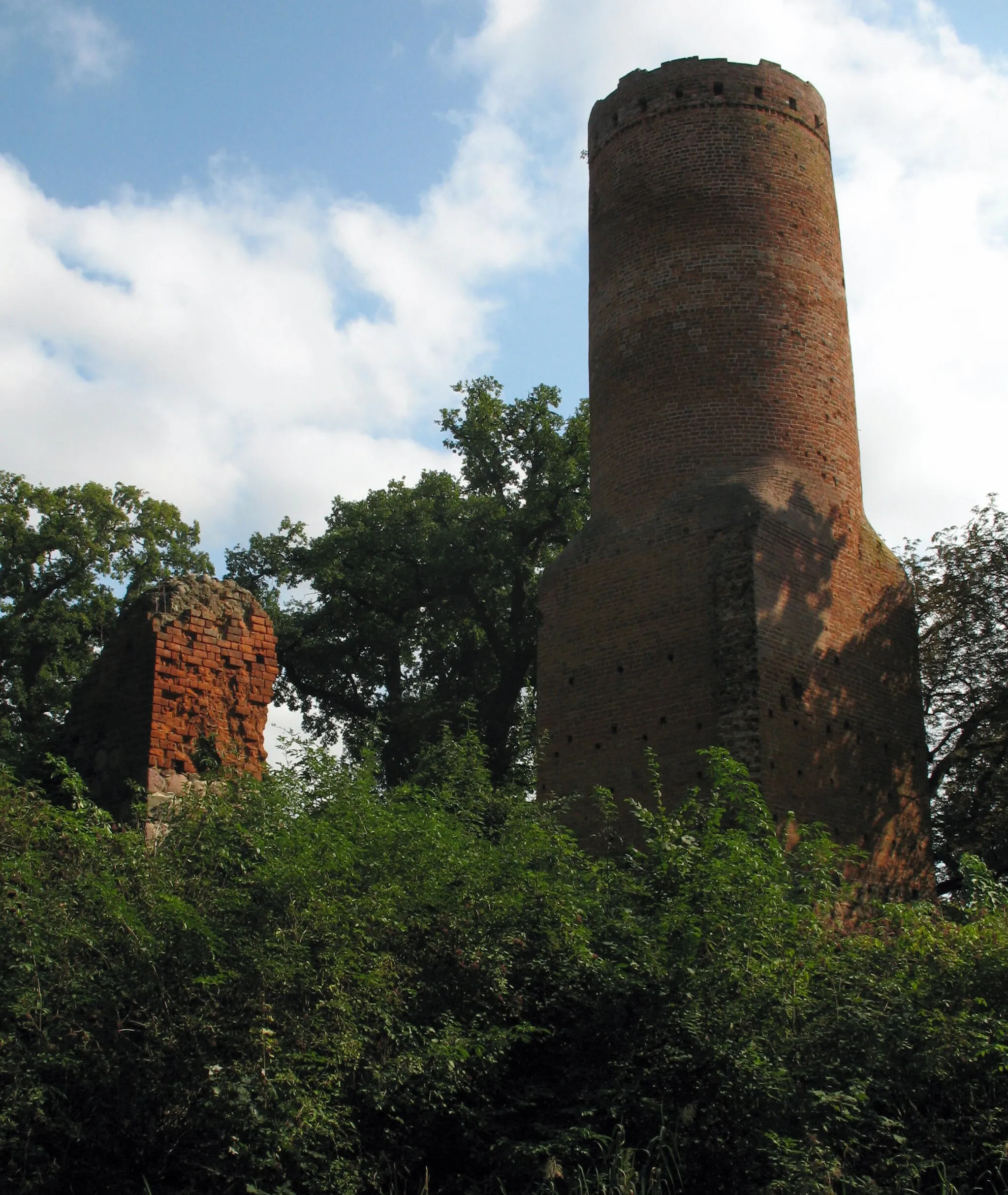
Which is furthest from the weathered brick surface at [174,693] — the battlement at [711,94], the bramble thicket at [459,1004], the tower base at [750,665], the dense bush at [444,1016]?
the battlement at [711,94]

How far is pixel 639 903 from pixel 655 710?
15.3 feet

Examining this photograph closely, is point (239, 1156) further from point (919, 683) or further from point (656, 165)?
point (656, 165)

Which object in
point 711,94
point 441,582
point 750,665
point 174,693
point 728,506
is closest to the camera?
point 174,693

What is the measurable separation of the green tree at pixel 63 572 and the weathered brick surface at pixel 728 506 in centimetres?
1219

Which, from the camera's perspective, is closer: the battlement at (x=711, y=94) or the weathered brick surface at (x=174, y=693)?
the weathered brick surface at (x=174, y=693)

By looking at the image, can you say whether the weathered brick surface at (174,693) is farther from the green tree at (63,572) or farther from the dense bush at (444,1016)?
the green tree at (63,572)

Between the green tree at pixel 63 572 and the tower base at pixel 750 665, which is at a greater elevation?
the green tree at pixel 63 572

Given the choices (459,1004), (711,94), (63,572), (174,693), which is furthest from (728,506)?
(63,572)

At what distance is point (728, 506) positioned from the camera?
12945mm

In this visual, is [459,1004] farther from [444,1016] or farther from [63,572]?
[63,572]

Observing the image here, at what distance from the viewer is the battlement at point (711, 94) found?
15055 millimetres

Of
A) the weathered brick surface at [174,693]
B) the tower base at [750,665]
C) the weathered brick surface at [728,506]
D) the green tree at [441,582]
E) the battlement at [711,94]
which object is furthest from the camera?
the green tree at [441,582]

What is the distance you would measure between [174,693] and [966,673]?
10740 millimetres

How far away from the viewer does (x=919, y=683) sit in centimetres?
1412
